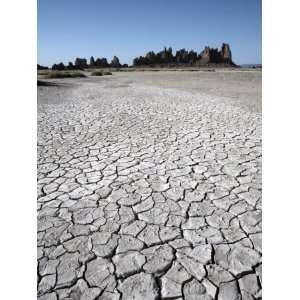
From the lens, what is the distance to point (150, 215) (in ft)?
7.79

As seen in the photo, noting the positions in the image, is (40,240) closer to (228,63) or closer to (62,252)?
(62,252)

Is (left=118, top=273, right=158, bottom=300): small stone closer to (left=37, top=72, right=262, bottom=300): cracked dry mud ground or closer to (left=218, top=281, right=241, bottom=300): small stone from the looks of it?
(left=37, top=72, right=262, bottom=300): cracked dry mud ground

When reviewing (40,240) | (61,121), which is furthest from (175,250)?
(61,121)

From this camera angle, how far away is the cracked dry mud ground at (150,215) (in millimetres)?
1680

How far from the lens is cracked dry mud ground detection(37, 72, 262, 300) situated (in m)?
1.68

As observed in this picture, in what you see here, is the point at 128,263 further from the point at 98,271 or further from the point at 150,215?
the point at 150,215

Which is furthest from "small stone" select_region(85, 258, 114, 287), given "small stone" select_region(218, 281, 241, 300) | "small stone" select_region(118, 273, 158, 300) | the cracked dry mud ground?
"small stone" select_region(218, 281, 241, 300)

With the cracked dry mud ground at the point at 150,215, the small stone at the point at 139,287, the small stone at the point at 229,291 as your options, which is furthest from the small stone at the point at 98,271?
the small stone at the point at 229,291

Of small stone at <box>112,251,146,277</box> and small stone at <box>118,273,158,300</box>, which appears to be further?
small stone at <box>112,251,146,277</box>

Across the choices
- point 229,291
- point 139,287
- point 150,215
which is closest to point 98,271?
point 139,287

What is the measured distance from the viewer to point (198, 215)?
2350 millimetres

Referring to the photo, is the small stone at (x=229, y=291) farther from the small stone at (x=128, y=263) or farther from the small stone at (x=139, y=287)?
the small stone at (x=128, y=263)

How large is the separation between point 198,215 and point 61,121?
450 centimetres
